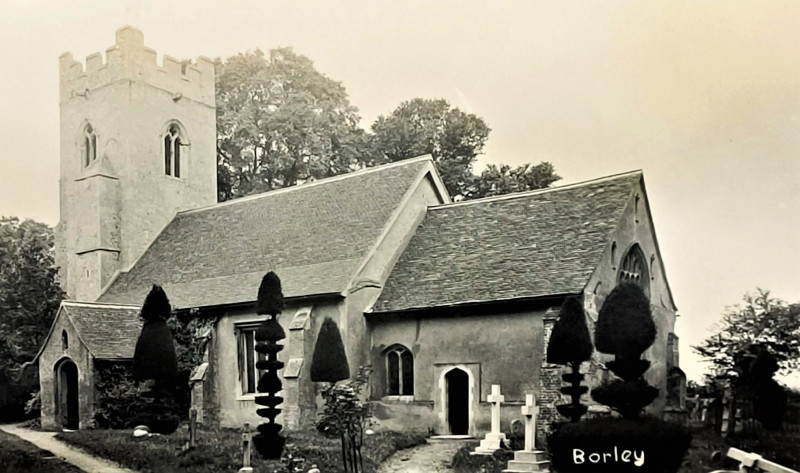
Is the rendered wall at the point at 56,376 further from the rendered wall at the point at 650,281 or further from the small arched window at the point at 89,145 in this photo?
the rendered wall at the point at 650,281

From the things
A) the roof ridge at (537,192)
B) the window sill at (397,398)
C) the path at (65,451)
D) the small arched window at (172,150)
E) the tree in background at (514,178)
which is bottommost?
the path at (65,451)

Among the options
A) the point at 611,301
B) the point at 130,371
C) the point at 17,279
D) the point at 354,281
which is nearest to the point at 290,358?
the point at 354,281

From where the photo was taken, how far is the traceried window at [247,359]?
13375 mm

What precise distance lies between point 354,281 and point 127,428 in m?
4.03

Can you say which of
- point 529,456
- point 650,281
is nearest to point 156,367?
point 529,456

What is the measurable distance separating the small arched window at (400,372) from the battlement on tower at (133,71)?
17.3ft

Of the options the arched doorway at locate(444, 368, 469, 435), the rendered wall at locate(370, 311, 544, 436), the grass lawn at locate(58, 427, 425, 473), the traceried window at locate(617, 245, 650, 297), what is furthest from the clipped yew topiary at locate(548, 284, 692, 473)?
the arched doorway at locate(444, 368, 469, 435)

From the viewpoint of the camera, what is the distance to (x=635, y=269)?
38.2 feet

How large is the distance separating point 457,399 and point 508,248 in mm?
2516

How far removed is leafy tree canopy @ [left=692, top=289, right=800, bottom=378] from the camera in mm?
8938

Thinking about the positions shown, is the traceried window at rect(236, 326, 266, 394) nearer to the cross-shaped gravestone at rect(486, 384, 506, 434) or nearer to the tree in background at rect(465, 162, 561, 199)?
the cross-shaped gravestone at rect(486, 384, 506, 434)

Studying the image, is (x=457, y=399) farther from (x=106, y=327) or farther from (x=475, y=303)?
(x=106, y=327)

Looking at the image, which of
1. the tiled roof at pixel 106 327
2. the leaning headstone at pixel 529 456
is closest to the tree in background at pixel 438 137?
the leaning headstone at pixel 529 456

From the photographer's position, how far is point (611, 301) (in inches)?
406
